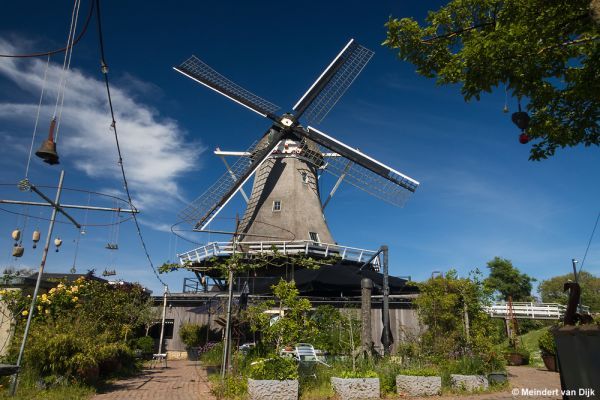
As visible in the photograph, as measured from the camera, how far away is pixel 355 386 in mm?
8469

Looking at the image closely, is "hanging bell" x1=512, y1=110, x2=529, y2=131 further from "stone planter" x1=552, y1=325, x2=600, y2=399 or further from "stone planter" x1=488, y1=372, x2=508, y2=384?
"stone planter" x1=488, y1=372, x2=508, y2=384

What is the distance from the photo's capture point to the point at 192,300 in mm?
22656

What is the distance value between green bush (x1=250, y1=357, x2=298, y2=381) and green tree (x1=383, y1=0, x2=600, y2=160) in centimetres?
623

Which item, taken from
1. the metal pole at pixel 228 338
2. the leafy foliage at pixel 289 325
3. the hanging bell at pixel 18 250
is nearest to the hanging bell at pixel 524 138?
the leafy foliage at pixel 289 325

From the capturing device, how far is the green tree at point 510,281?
51906 mm

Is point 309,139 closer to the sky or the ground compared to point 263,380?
closer to the sky

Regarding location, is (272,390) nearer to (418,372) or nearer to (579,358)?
(418,372)

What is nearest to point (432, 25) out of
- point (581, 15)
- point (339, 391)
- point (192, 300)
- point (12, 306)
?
point (581, 15)

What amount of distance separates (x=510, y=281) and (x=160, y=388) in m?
53.5

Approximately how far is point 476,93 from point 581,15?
1616 mm

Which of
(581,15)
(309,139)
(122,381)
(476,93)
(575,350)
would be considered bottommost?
(122,381)

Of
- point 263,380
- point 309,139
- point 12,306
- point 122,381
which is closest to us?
point 263,380

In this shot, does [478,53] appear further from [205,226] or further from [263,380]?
[205,226]

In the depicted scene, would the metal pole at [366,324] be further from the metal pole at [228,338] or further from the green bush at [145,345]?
the green bush at [145,345]
